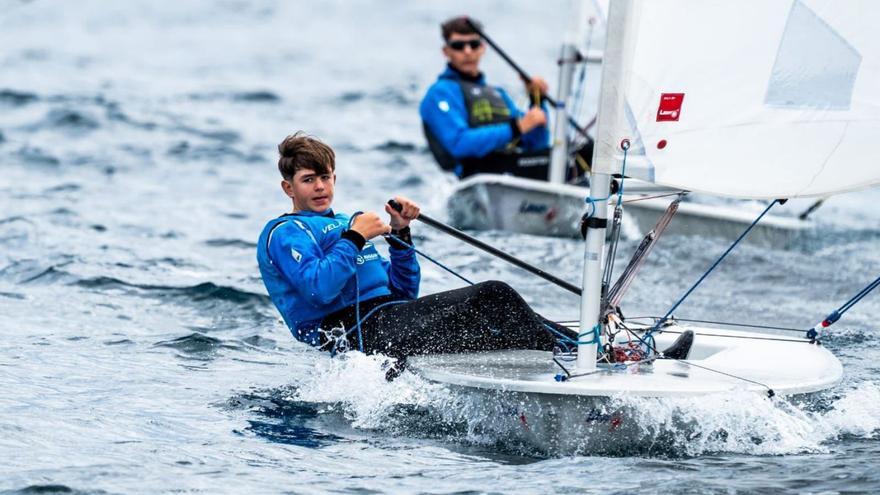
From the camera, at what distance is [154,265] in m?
7.47

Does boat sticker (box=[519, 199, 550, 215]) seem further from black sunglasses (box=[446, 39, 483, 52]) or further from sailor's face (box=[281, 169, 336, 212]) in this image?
sailor's face (box=[281, 169, 336, 212])

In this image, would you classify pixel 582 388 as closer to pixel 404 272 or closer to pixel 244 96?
pixel 404 272

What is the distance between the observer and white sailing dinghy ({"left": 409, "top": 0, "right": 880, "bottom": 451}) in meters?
4.06

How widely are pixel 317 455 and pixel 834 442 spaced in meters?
1.59

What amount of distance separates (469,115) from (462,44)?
436mm

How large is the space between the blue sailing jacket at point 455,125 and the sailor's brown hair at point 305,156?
367 centimetres

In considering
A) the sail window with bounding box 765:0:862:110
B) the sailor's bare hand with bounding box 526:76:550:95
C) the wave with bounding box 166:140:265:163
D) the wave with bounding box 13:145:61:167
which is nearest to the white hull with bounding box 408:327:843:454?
the sail window with bounding box 765:0:862:110

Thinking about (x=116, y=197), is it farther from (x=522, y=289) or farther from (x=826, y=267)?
(x=826, y=267)

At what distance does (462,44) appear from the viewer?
8.52 meters

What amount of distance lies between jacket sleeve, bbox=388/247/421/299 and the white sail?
1.00 meters

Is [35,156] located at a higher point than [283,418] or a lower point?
higher

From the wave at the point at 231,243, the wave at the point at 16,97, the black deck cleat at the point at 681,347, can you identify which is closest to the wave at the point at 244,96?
the wave at the point at 16,97

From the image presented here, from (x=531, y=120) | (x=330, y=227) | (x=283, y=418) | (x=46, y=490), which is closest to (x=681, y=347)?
(x=330, y=227)

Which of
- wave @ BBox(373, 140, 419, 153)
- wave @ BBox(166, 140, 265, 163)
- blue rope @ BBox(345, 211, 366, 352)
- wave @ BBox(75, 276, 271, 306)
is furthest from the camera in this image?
wave @ BBox(373, 140, 419, 153)
